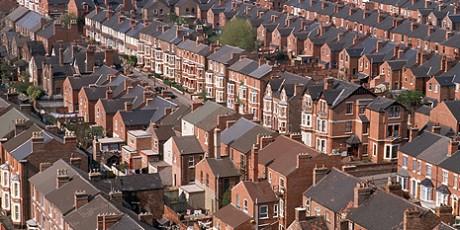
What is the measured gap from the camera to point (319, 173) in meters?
50.1

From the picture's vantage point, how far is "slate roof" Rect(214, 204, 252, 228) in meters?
50.1

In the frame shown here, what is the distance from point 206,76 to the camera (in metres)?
87.8

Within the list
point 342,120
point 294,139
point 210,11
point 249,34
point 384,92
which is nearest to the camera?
point 294,139

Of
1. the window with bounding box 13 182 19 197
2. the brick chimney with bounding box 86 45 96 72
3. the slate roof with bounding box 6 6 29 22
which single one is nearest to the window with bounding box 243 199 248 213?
the window with bounding box 13 182 19 197

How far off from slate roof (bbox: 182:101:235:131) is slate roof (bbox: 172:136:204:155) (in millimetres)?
1979

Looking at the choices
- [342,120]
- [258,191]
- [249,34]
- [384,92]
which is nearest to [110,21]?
[249,34]

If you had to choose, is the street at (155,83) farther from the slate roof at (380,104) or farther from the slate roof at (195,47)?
the slate roof at (380,104)

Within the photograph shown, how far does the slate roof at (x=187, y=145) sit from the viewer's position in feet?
196

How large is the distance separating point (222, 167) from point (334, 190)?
10062mm

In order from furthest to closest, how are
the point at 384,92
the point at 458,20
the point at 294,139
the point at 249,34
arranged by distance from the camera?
the point at 458,20, the point at 249,34, the point at 384,92, the point at 294,139

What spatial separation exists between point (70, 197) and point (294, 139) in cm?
1660

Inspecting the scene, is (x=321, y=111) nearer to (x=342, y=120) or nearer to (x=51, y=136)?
(x=342, y=120)

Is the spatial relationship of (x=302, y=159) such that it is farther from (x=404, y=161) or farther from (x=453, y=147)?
(x=404, y=161)

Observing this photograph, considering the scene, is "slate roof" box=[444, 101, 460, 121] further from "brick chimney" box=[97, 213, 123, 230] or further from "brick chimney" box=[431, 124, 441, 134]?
"brick chimney" box=[97, 213, 123, 230]
